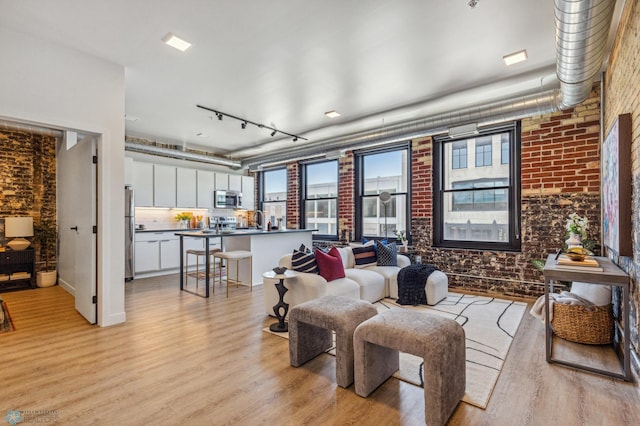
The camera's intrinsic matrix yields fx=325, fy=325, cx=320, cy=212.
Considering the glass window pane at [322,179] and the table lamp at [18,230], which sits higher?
the glass window pane at [322,179]

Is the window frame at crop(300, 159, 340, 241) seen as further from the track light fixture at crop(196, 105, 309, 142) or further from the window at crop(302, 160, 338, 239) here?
the track light fixture at crop(196, 105, 309, 142)

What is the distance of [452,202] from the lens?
218 inches

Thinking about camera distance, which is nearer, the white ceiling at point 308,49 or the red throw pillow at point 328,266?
the white ceiling at point 308,49

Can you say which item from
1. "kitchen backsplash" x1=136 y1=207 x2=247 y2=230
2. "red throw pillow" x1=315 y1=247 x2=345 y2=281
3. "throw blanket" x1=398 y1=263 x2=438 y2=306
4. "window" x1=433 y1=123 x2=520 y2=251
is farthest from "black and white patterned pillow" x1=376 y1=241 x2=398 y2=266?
"kitchen backsplash" x1=136 y1=207 x2=247 y2=230

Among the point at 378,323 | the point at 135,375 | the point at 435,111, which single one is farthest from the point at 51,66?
the point at 435,111

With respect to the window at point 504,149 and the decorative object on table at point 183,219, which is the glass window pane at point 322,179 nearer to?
the decorative object on table at point 183,219

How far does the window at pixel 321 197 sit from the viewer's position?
7.39 metres

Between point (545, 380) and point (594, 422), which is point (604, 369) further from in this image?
point (594, 422)

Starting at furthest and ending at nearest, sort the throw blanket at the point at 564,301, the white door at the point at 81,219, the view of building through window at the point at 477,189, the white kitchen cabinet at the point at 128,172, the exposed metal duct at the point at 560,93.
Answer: the white kitchen cabinet at the point at 128,172
the view of building through window at the point at 477,189
the white door at the point at 81,219
the throw blanket at the point at 564,301
the exposed metal duct at the point at 560,93

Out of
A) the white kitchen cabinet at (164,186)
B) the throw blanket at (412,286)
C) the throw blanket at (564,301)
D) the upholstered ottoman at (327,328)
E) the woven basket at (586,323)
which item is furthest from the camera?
the white kitchen cabinet at (164,186)

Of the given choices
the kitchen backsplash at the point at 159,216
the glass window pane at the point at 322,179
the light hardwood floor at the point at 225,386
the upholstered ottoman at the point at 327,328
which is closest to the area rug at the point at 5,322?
the light hardwood floor at the point at 225,386

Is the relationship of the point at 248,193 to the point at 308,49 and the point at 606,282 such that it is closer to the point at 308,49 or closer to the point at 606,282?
the point at 308,49

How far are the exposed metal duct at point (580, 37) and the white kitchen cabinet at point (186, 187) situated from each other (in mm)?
6937

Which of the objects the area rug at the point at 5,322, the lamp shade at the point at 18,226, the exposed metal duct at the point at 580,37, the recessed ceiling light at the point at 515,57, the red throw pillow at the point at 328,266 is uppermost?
the recessed ceiling light at the point at 515,57
